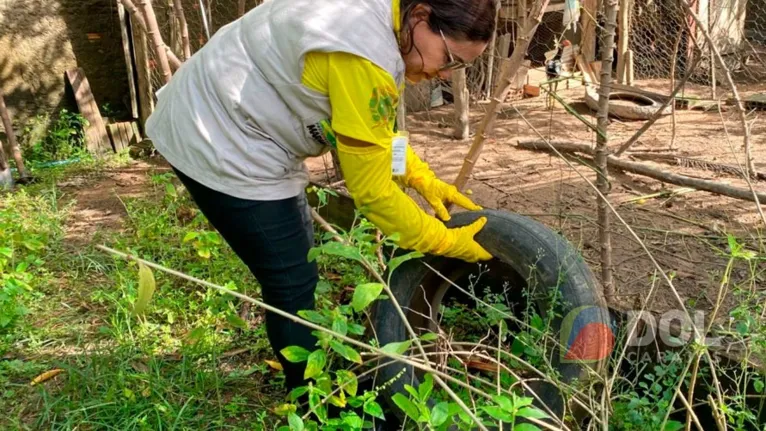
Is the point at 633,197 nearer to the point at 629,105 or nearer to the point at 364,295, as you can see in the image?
the point at 629,105

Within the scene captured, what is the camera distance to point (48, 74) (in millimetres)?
5535

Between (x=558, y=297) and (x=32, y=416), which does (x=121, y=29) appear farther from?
(x=558, y=297)

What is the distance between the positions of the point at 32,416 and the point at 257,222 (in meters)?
1.25

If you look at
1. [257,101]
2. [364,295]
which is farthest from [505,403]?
[257,101]

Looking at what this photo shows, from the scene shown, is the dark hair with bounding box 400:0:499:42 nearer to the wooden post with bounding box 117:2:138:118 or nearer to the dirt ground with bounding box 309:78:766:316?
the dirt ground with bounding box 309:78:766:316

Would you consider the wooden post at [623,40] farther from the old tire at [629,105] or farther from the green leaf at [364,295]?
the green leaf at [364,295]

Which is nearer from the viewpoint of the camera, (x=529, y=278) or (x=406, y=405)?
(x=406, y=405)

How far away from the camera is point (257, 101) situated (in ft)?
5.53

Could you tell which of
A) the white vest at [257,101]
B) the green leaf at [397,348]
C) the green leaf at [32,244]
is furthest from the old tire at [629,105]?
the green leaf at [397,348]

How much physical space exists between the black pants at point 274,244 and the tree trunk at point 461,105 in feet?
10.2

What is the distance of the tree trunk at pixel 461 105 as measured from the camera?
190 inches

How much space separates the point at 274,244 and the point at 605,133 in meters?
1.14

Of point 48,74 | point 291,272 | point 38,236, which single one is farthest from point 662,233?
point 48,74

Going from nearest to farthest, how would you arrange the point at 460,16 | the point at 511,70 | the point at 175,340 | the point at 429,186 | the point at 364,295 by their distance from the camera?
the point at 364,295 < the point at 460,16 < the point at 429,186 < the point at 511,70 < the point at 175,340
